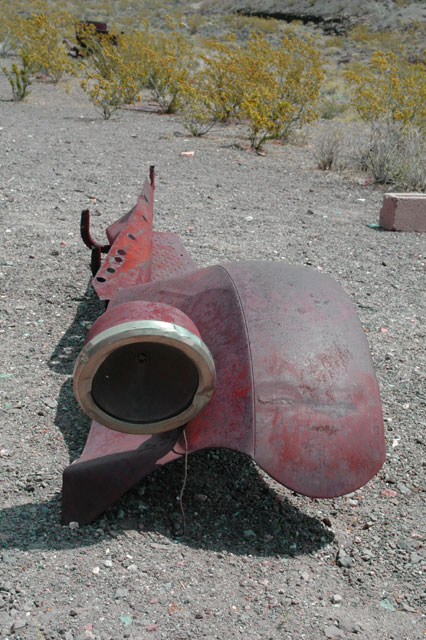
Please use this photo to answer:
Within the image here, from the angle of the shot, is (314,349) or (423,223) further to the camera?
(423,223)

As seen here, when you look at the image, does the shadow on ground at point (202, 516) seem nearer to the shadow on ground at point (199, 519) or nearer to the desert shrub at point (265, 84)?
the shadow on ground at point (199, 519)

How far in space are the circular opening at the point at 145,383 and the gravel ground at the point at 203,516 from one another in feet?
1.76

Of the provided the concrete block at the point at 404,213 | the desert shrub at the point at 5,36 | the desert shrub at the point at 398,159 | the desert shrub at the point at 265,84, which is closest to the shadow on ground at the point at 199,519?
the concrete block at the point at 404,213

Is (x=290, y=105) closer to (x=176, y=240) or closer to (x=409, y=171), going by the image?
(x=409, y=171)

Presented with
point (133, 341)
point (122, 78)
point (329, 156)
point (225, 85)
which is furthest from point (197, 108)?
point (133, 341)

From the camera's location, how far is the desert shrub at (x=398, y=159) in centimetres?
821

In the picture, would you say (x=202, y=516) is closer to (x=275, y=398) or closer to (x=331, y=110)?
(x=275, y=398)

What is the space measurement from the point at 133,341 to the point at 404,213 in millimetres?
5431

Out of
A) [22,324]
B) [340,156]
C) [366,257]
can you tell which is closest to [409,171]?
[340,156]

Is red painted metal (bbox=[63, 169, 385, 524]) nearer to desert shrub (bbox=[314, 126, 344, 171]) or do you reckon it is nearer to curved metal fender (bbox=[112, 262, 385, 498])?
curved metal fender (bbox=[112, 262, 385, 498])

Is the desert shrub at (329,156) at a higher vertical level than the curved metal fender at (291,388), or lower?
lower

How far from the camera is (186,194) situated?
24.7ft

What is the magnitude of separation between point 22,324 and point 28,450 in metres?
1.45

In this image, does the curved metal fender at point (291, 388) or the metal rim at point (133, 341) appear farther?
the curved metal fender at point (291, 388)
